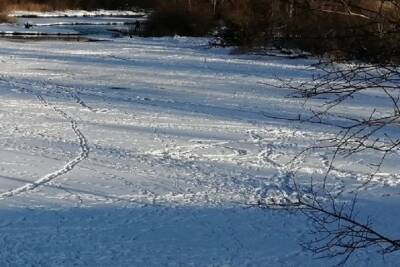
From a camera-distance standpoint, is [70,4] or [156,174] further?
[70,4]

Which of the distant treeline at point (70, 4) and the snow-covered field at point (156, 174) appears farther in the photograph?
the distant treeline at point (70, 4)

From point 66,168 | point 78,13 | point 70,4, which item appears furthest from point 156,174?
point 70,4

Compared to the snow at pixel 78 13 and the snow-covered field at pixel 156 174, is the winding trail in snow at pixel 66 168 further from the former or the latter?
the snow at pixel 78 13

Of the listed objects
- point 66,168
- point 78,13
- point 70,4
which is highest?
point 70,4

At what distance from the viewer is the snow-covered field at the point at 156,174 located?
686 cm

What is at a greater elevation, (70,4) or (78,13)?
(70,4)

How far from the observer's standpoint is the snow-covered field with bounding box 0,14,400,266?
22.5 ft

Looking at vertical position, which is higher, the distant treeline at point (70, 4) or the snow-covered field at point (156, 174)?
the distant treeline at point (70, 4)

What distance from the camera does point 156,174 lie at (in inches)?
380

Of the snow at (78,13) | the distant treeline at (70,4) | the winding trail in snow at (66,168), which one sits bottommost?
the winding trail in snow at (66,168)

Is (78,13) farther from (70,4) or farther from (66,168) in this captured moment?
(66,168)

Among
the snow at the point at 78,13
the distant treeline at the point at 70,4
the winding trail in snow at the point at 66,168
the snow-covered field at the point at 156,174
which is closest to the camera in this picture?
the snow-covered field at the point at 156,174

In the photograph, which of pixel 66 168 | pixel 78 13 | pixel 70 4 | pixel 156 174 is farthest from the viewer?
pixel 70 4

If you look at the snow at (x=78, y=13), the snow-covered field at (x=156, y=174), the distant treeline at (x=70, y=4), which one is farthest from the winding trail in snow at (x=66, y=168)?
the snow at (x=78, y=13)
